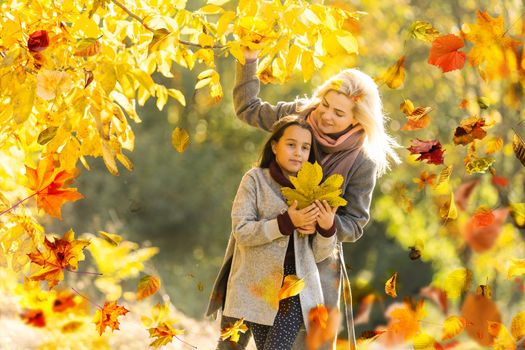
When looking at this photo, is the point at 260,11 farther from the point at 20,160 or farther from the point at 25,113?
the point at 20,160

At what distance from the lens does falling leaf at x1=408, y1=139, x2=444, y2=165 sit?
2457 millimetres

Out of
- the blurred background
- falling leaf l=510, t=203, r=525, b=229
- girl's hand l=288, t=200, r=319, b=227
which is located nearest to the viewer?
falling leaf l=510, t=203, r=525, b=229

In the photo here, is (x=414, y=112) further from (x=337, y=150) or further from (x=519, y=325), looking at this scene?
(x=519, y=325)

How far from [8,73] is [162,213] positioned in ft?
36.1

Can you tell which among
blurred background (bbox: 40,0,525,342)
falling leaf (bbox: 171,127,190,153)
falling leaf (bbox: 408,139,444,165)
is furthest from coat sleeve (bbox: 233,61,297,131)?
blurred background (bbox: 40,0,525,342)

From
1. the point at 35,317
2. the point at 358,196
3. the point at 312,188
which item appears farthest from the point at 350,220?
the point at 35,317

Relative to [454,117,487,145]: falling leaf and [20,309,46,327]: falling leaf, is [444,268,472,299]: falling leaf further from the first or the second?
[20,309,46,327]: falling leaf

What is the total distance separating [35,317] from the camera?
4.07 m

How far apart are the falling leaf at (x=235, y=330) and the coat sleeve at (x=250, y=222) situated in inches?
9.0

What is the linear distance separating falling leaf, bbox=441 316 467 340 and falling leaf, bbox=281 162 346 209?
18.4 inches

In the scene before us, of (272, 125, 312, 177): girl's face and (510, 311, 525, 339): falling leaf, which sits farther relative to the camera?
(272, 125, 312, 177): girl's face

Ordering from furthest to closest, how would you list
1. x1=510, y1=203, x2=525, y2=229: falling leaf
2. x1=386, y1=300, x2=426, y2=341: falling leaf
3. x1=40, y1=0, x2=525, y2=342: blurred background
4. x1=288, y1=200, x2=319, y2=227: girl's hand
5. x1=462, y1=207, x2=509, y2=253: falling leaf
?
x1=40, y1=0, x2=525, y2=342: blurred background
x1=386, y1=300, x2=426, y2=341: falling leaf
x1=288, y1=200, x2=319, y2=227: girl's hand
x1=510, y1=203, x2=525, y2=229: falling leaf
x1=462, y1=207, x2=509, y2=253: falling leaf

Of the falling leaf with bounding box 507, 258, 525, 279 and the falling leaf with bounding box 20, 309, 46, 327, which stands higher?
the falling leaf with bounding box 507, 258, 525, 279

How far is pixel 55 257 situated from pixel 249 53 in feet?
2.98
